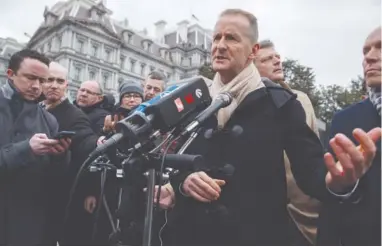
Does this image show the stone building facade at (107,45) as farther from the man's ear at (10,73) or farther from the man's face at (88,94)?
the man's ear at (10,73)

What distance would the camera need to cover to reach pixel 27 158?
7.64 ft

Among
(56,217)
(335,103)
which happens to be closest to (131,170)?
(56,217)

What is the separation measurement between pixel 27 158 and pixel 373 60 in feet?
6.54

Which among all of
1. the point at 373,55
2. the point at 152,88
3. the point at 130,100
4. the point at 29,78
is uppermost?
the point at 152,88

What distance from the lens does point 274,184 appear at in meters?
1.74

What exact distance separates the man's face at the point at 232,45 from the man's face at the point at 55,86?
6.81 ft

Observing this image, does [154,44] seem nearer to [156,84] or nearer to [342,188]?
[156,84]

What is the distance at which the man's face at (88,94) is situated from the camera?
437 cm

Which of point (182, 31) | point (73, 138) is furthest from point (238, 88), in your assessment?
point (182, 31)

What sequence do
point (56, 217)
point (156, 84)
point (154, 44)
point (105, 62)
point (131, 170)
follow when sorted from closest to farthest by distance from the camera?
point (131, 170) → point (56, 217) → point (156, 84) → point (105, 62) → point (154, 44)

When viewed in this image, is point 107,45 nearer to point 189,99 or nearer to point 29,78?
point 29,78

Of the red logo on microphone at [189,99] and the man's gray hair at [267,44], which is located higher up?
the man's gray hair at [267,44]

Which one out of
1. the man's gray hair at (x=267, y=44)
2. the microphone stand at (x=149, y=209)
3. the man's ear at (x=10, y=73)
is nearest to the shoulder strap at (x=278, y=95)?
the microphone stand at (x=149, y=209)

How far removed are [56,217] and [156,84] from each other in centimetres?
209
